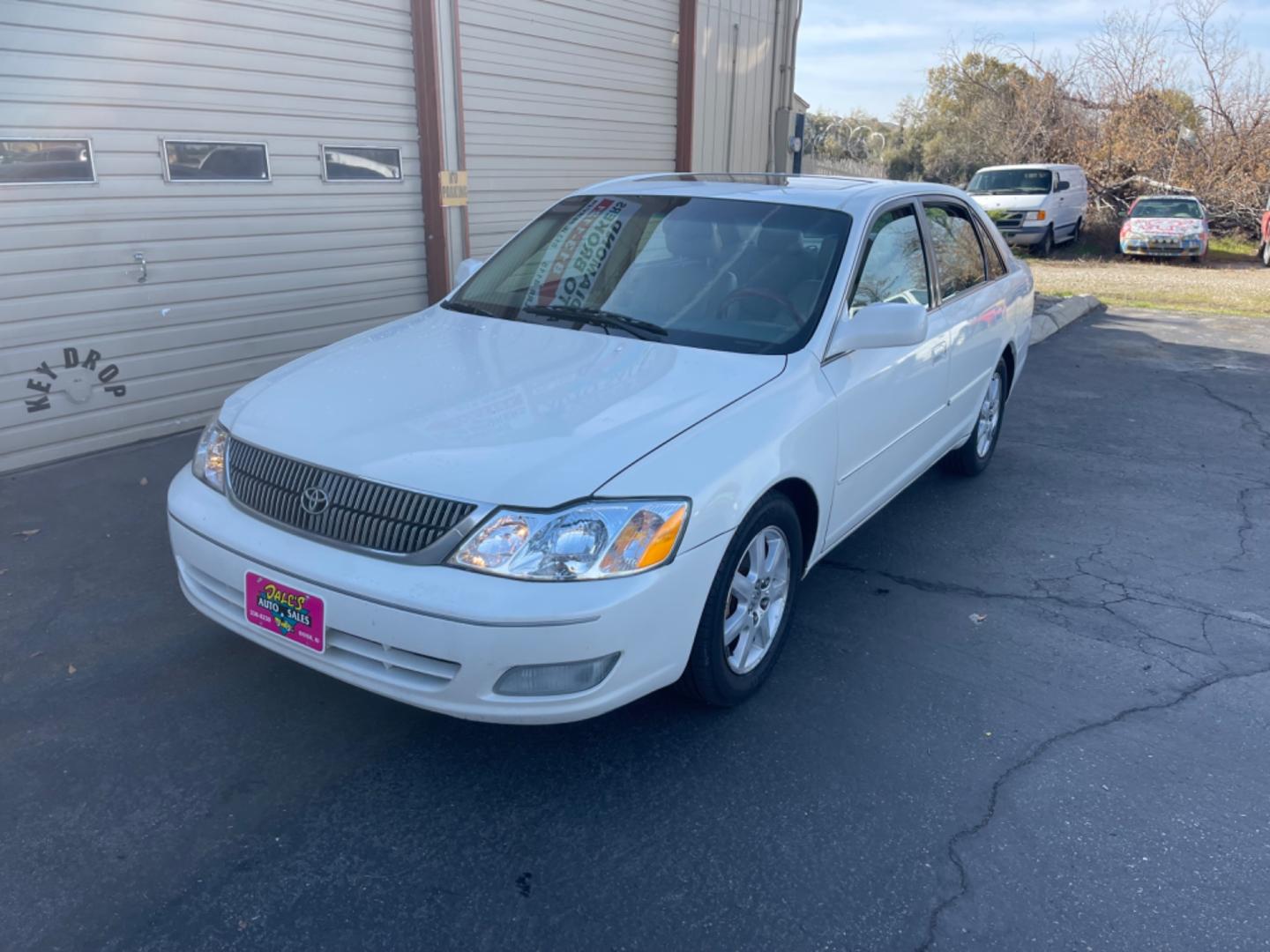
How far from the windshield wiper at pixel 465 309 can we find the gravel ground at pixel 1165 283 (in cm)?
1193

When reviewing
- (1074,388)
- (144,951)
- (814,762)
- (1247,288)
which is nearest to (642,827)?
(814,762)

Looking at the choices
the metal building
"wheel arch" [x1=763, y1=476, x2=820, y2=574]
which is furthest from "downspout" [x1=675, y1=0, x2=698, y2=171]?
"wheel arch" [x1=763, y1=476, x2=820, y2=574]

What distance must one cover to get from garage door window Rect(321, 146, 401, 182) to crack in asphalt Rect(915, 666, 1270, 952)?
5.85 m

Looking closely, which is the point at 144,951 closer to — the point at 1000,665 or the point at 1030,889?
the point at 1030,889

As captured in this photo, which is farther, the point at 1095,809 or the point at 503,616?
the point at 1095,809

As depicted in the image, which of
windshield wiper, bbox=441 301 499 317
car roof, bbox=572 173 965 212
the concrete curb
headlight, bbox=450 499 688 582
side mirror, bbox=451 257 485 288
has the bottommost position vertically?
the concrete curb

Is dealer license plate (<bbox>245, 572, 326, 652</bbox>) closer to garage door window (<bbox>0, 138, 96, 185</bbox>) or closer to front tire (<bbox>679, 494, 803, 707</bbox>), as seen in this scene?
front tire (<bbox>679, 494, 803, 707</bbox>)

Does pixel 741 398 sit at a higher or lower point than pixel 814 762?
higher

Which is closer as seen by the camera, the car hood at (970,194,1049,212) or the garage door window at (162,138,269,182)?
the garage door window at (162,138,269,182)

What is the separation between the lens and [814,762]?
10.1 feet

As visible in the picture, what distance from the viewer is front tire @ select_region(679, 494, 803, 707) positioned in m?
3.00

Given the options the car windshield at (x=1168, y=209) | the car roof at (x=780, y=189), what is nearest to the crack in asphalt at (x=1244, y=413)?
the car roof at (x=780, y=189)

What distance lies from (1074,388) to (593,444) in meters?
6.79

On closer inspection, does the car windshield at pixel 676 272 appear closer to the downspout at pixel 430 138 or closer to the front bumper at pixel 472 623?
the front bumper at pixel 472 623
